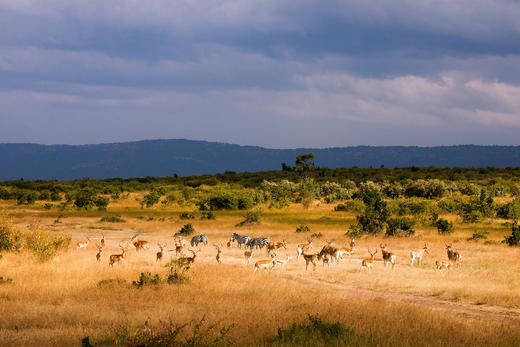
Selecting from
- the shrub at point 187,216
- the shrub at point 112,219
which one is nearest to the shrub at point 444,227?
the shrub at point 187,216

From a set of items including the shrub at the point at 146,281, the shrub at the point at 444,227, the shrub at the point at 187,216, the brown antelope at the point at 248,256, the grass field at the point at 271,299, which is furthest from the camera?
the shrub at the point at 187,216

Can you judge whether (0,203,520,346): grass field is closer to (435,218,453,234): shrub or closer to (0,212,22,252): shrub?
(0,212,22,252): shrub

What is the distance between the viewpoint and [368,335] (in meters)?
9.09

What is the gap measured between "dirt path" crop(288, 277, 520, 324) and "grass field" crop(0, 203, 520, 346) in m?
0.03

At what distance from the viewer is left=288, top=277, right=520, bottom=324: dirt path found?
1229 centimetres

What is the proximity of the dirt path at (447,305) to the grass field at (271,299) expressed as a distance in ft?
0.10

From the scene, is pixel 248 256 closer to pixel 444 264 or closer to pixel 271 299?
pixel 444 264

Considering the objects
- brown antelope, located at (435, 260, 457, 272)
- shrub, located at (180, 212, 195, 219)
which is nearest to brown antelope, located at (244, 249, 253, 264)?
brown antelope, located at (435, 260, 457, 272)

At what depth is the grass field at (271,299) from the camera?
962cm

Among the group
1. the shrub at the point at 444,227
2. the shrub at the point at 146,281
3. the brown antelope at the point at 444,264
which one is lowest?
the shrub at the point at 444,227

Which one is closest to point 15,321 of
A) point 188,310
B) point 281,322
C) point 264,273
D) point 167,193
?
point 188,310

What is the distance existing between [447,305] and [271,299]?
16.7 ft

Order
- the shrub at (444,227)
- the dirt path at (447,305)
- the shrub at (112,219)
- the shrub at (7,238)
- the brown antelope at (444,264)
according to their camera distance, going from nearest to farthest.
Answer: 1. the dirt path at (447,305)
2. the brown antelope at (444,264)
3. the shrub at (7,238)
4. the shrub at (444,227)
5. the shrub at (112,219)

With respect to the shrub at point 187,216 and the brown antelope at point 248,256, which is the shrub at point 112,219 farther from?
the brown antelope at point 248,256
